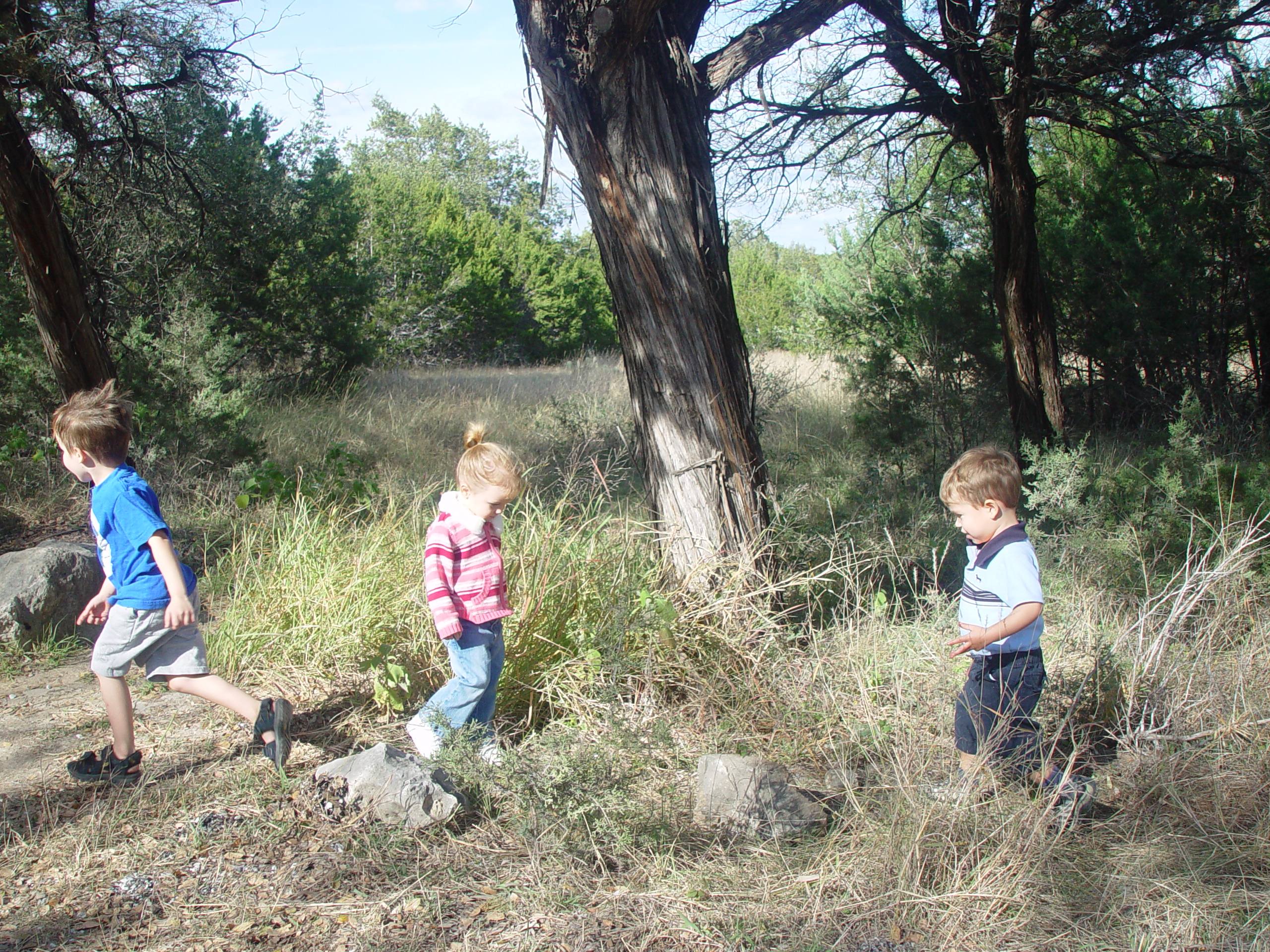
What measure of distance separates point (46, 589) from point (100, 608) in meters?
1.80

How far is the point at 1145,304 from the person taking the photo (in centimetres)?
937

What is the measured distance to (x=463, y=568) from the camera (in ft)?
10.1

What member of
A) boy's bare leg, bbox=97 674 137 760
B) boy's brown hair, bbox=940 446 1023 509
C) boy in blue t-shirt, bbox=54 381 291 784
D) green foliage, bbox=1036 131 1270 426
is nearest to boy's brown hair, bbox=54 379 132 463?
boy in blue t-shirt, bbox=54 381 291 784

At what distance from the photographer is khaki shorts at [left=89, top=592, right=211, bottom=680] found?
306 cm

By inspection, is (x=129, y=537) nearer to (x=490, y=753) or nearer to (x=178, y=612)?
(x=178, y=612)

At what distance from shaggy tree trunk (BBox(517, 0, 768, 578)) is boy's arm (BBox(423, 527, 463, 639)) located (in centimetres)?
127

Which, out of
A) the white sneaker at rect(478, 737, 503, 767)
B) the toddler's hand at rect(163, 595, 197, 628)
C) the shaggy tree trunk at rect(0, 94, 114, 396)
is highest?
the shaggy tree trunk at rect(0, 94, 114, 396)

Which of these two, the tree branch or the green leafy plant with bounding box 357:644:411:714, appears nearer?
the green leafy plant with bounding box 357:644:411:714

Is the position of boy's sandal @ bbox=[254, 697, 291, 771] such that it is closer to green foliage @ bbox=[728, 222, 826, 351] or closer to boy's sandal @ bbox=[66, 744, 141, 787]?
boy's sandal @ bbox=[66, 744, 141, 787]

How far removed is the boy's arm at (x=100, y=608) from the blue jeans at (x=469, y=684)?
3.80 feet

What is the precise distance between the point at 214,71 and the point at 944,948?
7.76 metres

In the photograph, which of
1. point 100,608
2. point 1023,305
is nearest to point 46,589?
point 100,608

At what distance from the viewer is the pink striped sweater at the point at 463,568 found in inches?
119

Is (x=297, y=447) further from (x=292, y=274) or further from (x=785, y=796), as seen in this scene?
(x=785, y=796)
